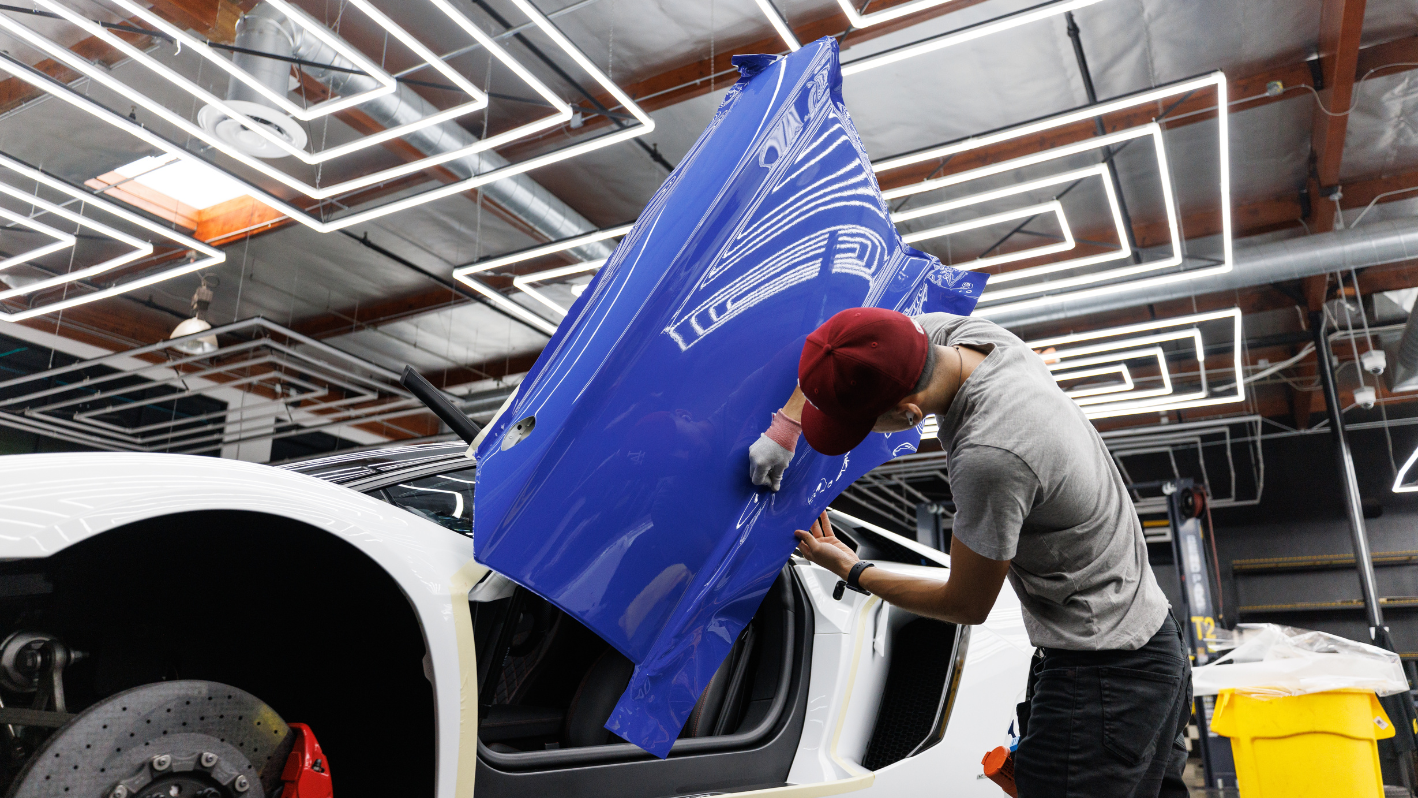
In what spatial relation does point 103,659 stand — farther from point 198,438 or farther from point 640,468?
point 198,438

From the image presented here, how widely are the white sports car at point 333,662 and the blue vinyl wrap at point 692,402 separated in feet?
0.78

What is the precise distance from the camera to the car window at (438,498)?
1873 mm

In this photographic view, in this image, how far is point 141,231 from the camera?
8.54m

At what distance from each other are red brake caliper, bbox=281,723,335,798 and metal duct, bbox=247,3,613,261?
13.6 feet

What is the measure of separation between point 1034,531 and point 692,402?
68 cm

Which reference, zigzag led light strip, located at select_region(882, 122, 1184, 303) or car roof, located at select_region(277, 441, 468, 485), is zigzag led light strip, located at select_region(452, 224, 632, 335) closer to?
zigzag led light strip, located at select_region(882, 122, 1184, 303)

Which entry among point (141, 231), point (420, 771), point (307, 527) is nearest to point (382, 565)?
point (307, 527)

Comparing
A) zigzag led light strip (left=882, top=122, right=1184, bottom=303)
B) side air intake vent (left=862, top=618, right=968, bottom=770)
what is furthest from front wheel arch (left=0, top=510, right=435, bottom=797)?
zigzag led light strip (left=882, top=122, right=1184, bottom=303)

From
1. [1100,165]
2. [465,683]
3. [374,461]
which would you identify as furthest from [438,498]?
[1100,165]

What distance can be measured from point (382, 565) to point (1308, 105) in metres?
8.15

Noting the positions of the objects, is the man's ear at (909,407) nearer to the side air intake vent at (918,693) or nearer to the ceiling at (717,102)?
the side air intake vent at (918,693)

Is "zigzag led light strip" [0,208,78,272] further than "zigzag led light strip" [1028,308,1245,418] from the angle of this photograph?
No

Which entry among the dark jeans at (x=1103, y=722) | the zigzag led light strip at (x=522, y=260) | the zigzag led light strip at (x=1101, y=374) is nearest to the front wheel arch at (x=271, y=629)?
the dark jeans at (x=1103, y=722)

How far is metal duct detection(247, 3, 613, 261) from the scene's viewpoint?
5320 millimetres
